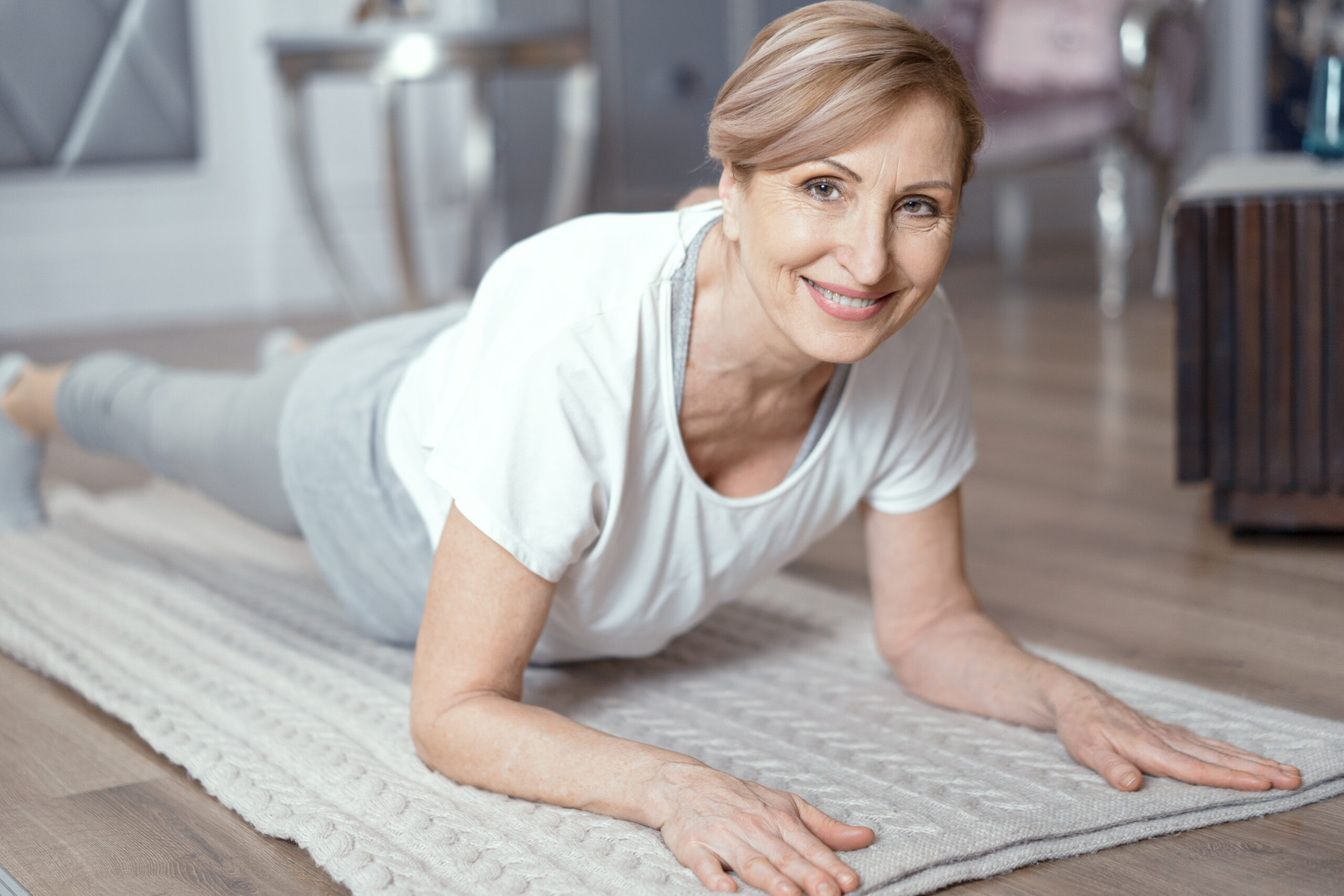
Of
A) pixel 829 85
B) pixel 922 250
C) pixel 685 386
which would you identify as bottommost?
pixel 685 386

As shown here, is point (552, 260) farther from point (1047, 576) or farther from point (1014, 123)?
point (1014, 123)

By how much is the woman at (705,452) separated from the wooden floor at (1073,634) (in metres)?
0.12

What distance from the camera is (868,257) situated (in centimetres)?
91

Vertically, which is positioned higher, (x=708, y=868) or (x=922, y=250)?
(x=922, y=250)

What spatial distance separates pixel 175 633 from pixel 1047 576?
97 cm

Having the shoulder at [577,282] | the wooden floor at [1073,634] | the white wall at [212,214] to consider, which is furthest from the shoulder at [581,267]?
the white wall at [212,214]

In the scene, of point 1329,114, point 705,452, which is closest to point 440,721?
point 705,452

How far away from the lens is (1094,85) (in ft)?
12.3

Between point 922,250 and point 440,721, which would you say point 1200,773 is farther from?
point 440,721

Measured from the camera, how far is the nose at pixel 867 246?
2.99 ft

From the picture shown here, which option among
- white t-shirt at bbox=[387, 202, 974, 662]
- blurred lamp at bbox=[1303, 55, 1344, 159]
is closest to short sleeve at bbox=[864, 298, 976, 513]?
white t-shirt at bbox=[387, 202, 974, 662]

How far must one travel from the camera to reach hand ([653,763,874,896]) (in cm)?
87

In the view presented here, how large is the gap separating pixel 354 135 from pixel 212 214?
18.7 inches

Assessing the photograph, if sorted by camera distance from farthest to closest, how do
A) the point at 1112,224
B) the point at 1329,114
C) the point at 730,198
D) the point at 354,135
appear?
the point at 354,135 → the point at 1112,224 → the point at 1329,114 → the point at 730,198
